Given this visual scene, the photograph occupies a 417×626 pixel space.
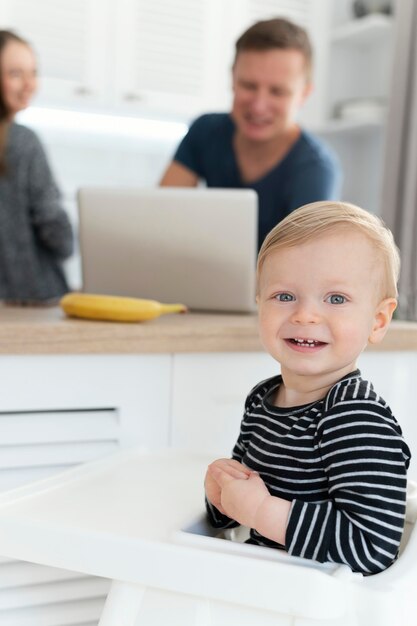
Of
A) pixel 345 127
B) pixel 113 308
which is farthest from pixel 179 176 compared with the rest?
pixel 345 127

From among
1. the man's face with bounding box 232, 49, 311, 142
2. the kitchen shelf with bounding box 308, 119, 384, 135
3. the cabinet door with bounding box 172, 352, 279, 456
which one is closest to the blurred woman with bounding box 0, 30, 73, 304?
the man's face with bounding box 232, 49, 311, 142

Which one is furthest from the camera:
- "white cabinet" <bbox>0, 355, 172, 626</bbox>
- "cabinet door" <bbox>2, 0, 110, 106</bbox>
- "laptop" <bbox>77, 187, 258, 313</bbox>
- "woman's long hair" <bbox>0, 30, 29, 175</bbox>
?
"cabinet door" <bbox>2, 0, 110, 106</bbox>

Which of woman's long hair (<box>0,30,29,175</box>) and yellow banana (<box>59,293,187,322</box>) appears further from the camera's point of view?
woman's long hair (<box>0,30,29,175</box>)

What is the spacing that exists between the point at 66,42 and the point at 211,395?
239cm

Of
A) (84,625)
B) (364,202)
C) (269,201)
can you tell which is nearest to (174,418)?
(84,625)

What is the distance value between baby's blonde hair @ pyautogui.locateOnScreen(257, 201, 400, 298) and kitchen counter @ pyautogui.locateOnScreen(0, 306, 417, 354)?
337 mm

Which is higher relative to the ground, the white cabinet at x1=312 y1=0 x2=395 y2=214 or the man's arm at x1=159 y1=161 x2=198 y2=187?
the white cabinet at x1=312 y1=0 x2=395 y2=214

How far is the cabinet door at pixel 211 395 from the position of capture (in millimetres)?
1198

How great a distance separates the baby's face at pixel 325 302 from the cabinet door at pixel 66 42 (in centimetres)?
261

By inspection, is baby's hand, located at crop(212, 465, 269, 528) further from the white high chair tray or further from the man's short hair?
the man's short hair

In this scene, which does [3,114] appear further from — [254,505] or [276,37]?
[254,505]

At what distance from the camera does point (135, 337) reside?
1155mm

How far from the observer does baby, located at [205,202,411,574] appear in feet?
2.46

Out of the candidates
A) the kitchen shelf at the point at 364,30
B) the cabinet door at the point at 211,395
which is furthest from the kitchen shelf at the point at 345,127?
the cabinet door at the point at 211,395
